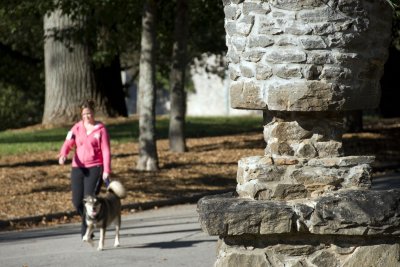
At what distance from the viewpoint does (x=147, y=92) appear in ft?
70.8

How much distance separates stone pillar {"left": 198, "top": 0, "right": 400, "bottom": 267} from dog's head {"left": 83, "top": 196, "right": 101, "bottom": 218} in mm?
5428

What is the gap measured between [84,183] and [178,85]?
10.6 m

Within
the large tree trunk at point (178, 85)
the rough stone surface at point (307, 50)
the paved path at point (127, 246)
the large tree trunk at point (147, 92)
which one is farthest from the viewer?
the large tree trunk at point (178, 85)

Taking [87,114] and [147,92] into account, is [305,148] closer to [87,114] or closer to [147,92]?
[87,114]

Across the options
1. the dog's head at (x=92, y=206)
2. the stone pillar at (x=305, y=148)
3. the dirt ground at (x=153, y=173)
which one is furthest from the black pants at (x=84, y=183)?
the stone pillar at (x=305, y=148)

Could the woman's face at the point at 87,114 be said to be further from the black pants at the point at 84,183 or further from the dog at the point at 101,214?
the dog at the point at 101,214

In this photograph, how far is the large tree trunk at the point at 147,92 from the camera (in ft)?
70.2

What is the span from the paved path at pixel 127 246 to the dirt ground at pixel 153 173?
147 cm

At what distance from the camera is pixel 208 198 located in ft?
27.1

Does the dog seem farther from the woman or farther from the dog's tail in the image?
the woman

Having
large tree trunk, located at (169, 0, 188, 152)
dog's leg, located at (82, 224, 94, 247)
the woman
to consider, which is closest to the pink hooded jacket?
the woman

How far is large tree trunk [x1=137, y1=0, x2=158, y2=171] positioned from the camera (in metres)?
21.4

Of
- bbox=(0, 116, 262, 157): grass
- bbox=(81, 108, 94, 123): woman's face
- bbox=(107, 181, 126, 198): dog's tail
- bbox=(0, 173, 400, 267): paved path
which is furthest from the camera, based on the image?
bbox=(0, 116, 262, 157): grass

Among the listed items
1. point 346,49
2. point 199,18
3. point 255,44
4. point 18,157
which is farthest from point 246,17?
point 199,18
